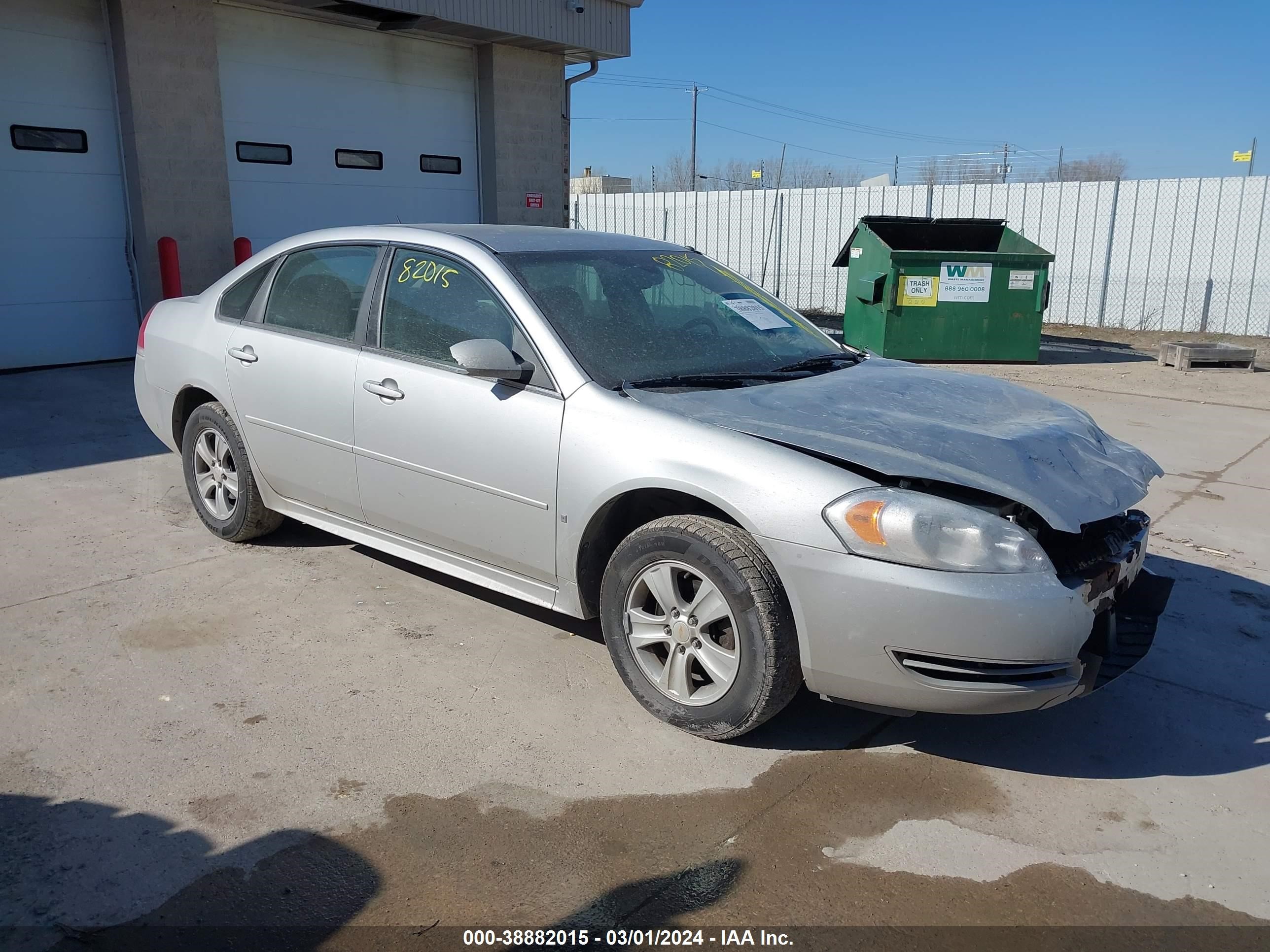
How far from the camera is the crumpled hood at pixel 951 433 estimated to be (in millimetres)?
3018

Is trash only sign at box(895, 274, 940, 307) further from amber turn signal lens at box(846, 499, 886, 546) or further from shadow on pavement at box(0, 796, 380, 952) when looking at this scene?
shadow on pavement at box(0, 796, 380, 952)

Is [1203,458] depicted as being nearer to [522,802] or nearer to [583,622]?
[583,622]

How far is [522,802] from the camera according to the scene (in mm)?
2979

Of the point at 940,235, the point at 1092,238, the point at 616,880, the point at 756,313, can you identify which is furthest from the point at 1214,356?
the point at 616,880

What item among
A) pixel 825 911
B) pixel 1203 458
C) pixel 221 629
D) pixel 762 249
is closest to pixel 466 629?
pixel 221 629

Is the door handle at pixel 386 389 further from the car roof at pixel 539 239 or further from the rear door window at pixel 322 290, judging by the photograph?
the car roof at pixel 539 239

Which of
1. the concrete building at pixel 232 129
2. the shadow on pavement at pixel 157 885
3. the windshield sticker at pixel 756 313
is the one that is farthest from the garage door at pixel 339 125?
the shadow on pavement at pixel 157 885

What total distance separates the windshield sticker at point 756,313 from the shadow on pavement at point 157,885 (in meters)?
2.67

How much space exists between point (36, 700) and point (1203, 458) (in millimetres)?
7436

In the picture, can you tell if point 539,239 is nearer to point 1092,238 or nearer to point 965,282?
point 965,282

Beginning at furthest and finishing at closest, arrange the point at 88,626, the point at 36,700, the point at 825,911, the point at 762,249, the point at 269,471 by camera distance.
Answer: the point at 762,249 → the point at 269,471 → the point at 88,626 → the point at 36,700 → the point at 825,911

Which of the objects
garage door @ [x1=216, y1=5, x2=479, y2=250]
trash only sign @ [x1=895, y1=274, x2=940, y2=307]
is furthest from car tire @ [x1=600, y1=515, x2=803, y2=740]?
trash only sign @ [x1=895, y1=274, x2=940, y2=307]

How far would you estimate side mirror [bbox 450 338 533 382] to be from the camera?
356cm

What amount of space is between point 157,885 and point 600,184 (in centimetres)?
4325
